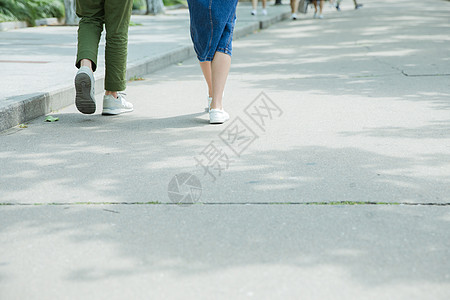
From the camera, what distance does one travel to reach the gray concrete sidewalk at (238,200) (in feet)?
7.65

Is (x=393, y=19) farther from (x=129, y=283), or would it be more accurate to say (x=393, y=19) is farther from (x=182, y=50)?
(x=129, y=283)

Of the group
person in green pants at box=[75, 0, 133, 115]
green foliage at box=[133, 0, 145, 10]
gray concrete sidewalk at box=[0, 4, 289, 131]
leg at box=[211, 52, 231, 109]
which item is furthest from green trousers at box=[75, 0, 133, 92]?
green foliage at box=[133, 0, 145, 10]

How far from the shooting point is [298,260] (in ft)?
8.13

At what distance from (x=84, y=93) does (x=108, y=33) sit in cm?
74

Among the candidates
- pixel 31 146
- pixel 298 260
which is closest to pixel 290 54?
pixel 31 146

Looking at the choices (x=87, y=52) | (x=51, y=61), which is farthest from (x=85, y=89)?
(x=51, y=61)

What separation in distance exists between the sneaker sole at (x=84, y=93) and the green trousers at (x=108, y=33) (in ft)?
1.03

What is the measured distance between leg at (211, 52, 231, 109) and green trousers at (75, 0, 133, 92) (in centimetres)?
86

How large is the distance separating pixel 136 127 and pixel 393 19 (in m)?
13.7

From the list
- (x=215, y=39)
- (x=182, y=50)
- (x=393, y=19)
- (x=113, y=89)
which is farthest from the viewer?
(x=393, y=19)

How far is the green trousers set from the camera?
16.8 feet

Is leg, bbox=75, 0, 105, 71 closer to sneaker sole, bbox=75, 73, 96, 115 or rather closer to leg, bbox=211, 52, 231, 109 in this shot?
sneaker sole, bbox=75, 73, 96, 115

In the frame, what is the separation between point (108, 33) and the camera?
532cm

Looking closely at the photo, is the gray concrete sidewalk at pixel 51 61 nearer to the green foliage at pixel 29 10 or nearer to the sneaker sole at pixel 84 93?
the sneaker sole at pixel 84 93
